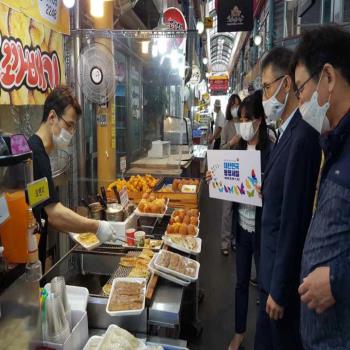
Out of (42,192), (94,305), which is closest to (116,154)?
(94,305)

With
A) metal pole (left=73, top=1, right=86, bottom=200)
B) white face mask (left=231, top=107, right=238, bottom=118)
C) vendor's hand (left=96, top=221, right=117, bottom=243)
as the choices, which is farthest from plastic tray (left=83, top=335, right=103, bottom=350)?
white face mask (left=231, top=107, right=238, bottom=118)

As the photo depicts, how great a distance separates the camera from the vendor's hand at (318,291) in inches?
49.8

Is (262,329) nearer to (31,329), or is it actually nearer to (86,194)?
(31,329)

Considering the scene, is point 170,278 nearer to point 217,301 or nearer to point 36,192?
point 36,192

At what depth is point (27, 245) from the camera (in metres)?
1.27

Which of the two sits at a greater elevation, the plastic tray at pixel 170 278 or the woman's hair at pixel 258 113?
the woman's hair at pixel 258 113

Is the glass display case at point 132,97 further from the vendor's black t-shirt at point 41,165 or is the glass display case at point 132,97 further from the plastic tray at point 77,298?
the plastic tray at point 77,298

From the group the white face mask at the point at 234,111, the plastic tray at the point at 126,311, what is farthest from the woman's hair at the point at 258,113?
the white face mask at the point at 234,111

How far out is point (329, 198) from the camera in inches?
51.4

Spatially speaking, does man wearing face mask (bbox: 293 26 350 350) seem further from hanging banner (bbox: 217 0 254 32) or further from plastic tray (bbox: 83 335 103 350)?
hanging banner (bbox: 217 0 254 32)

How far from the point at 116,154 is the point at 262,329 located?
3.35 metres

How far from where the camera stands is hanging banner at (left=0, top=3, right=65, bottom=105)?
2553mm

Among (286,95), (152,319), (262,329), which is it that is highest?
(286,95)

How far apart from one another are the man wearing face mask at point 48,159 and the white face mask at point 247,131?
4.53ft
